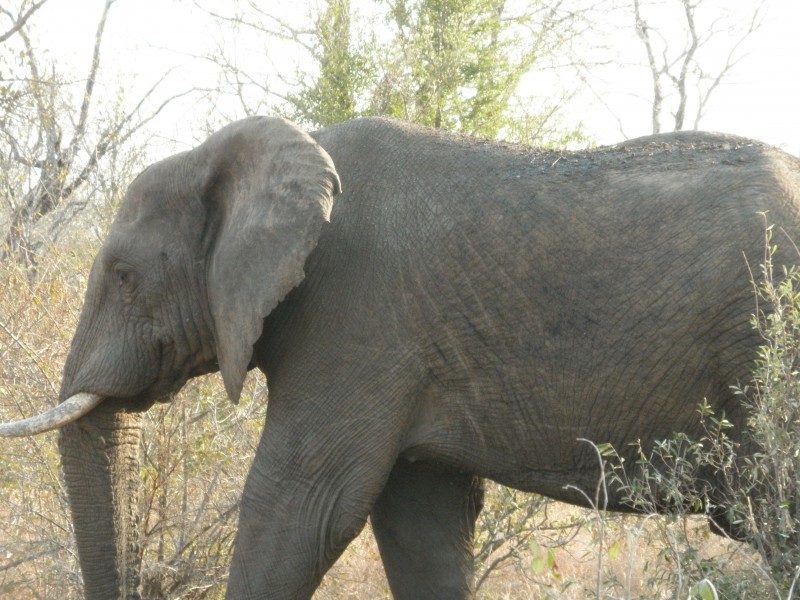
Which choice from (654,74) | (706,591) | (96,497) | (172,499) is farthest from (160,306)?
(654,74)

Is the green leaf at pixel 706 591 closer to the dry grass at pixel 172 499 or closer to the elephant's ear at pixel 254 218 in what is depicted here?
the elephant's ear at pixel 254 218

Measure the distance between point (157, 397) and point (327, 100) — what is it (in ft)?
21.0

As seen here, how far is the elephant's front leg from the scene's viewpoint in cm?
385

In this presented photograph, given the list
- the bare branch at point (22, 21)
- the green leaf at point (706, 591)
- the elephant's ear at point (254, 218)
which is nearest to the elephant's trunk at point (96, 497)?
the elephant's ear at point (254, 218)

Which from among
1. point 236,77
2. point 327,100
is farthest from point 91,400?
point 236,77

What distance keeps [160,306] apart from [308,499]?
3.00 feet

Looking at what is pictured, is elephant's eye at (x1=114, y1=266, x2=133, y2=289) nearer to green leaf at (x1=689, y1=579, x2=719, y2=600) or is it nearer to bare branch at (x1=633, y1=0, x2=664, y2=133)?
green leaf at (x1=689, y1=579, x2=719, y2=600)

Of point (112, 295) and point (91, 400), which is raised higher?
point (112, 295)

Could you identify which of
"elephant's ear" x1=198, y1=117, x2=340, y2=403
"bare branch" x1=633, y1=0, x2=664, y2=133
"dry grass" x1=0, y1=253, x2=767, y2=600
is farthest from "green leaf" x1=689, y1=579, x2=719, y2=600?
"bare branch" x1=633, y1=0, x2=664, y2=133

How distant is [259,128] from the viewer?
13.5ft

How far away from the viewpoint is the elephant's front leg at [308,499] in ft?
12.6

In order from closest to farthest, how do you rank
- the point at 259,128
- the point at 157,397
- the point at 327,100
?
the point at 259,128 < the point at 157,397 < the point at 327,100

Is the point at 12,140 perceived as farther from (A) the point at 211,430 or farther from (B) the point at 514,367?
(B) the point at 514,367

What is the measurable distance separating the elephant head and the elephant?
13 millimetres
